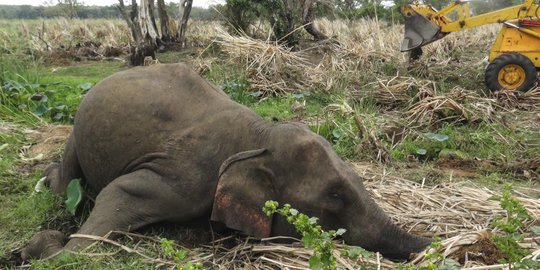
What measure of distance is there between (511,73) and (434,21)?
2055mm

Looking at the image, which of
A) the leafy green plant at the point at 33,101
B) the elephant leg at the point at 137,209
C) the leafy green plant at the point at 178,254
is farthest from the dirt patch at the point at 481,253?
the leafy green plant at the point at 33,101

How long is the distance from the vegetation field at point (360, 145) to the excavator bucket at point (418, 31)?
44 centimetres

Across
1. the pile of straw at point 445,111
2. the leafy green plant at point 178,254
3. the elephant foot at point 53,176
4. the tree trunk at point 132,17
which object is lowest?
the elephant foot at point 53,176

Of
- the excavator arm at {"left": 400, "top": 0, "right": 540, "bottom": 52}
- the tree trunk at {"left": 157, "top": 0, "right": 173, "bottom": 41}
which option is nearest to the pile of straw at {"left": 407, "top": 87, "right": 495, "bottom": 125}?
the excavator arm at {"left": 400, "top": 0, "right": 540, "bottom": 52}

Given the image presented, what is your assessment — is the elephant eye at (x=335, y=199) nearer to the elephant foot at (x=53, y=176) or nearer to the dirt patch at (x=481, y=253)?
the dirt patch at (x=481, y=253)

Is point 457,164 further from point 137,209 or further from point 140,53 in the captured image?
point 140,53

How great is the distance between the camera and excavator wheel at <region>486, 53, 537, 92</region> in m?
10.4

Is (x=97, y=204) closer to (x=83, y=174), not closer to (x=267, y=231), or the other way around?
(x=83, y=174)

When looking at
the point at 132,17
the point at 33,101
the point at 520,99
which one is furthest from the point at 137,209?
the point at 132,17

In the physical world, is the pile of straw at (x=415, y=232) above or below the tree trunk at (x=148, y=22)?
below

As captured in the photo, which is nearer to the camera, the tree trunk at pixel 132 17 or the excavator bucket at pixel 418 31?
the excavator bucket at pixel 418 31

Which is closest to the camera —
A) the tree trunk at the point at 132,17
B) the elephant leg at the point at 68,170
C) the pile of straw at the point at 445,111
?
the elephant leg at the point at 68,170

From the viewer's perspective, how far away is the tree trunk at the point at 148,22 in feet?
47.8

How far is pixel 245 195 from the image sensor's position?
368 centimetres
